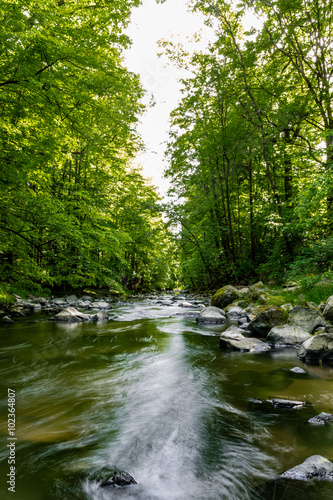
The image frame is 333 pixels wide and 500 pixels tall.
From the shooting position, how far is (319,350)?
4082 mm

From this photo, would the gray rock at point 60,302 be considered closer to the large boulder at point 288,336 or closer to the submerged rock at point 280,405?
the large boulder at point 288,336

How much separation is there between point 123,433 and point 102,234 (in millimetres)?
4799

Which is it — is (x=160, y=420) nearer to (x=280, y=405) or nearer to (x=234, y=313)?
(x=280, y=405)

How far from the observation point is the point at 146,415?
2693 mm

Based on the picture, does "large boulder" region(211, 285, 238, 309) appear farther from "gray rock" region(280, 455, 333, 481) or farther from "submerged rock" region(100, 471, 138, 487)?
"submerged rock" region(100, 471, 138, 487)

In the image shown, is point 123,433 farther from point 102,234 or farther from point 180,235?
point 180,235

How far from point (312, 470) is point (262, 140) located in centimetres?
1137

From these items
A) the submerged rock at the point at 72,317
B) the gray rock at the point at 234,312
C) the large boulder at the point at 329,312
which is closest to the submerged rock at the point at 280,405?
the large boulder at the point at 329,312

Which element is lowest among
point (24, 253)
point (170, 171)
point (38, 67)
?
point (24, 253)

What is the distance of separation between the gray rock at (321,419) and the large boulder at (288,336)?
286cm

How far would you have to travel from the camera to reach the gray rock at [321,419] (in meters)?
2.32

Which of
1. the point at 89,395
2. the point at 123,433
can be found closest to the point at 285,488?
the point at 123,433

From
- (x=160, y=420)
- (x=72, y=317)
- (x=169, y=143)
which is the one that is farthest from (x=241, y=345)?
(x=169, y=143)

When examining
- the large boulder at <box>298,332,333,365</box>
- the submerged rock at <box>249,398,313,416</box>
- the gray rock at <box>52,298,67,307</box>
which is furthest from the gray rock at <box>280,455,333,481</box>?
the gray rock at <box>52,298,67,307</box>
